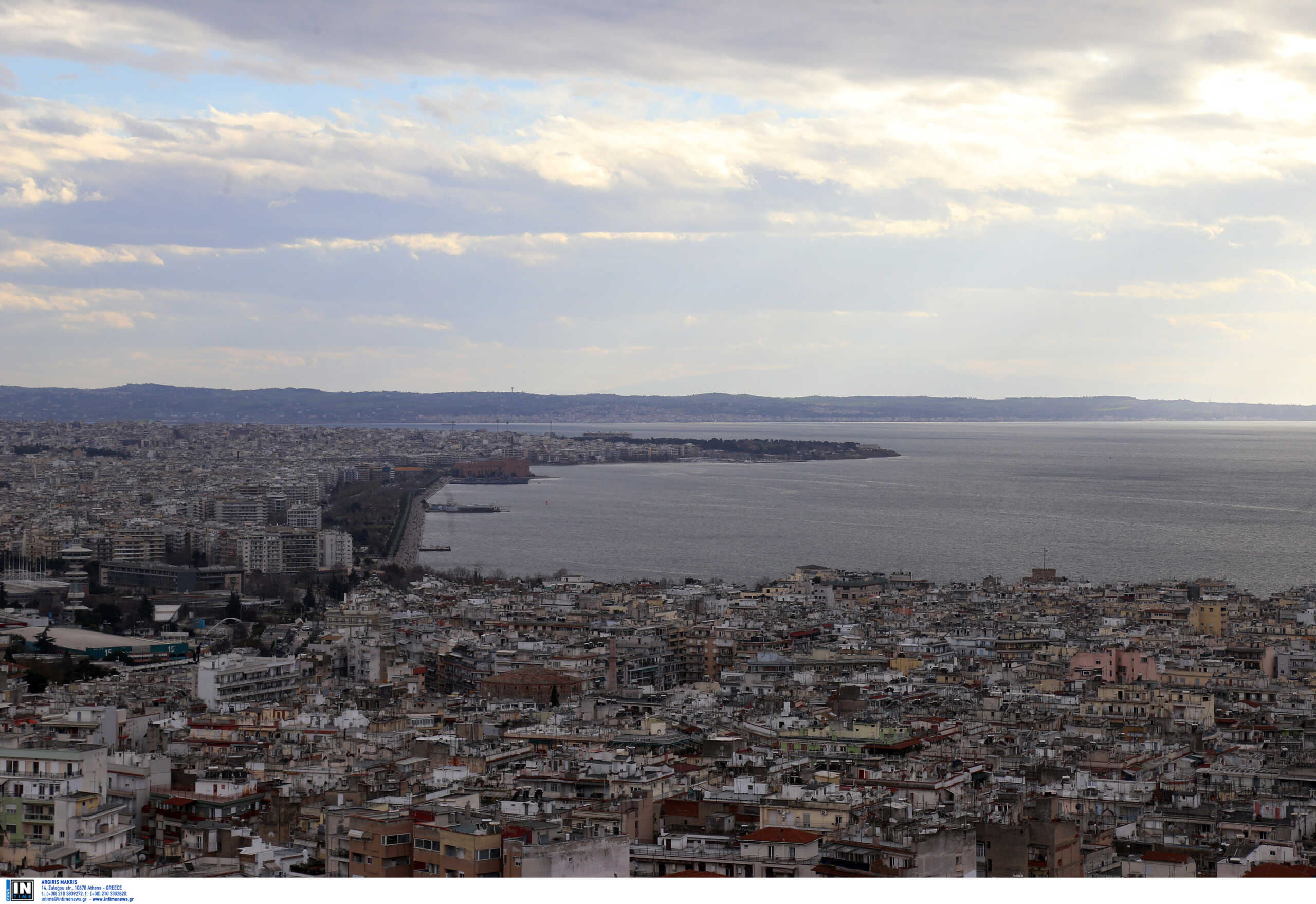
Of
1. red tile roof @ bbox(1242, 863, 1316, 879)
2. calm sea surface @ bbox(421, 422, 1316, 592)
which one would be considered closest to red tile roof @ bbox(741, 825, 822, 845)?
red tile roof @ bbox(1242, 863, 1316, 879)

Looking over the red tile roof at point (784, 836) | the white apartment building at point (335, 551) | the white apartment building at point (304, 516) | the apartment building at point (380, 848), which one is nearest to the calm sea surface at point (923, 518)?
the white apartment building at point (335, 551)

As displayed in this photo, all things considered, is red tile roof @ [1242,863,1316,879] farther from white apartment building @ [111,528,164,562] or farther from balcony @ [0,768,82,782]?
white apartment building @ [111,528,164,562]

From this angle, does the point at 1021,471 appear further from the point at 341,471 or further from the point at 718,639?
the point at 718,639

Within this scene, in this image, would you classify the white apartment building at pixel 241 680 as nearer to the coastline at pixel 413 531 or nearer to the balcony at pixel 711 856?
the balcony at pixel 711 856

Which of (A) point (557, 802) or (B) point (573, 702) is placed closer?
(A) point (557, 802)

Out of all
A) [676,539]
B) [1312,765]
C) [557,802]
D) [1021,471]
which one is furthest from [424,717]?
[1021,471]

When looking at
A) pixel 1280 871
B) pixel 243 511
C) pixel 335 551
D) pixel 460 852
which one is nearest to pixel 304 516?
pixel 243 511

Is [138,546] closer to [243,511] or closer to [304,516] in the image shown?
[304,516]
